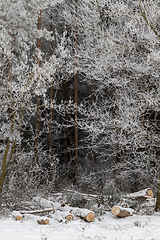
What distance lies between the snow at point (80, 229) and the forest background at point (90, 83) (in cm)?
130

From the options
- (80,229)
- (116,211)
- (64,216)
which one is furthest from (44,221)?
(116,211)

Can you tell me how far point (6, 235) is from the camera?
17.6ft

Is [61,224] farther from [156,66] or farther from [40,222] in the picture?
[156,66]

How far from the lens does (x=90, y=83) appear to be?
33.1 ft

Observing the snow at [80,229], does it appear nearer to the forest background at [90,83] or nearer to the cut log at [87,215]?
the cut log at [87,215]

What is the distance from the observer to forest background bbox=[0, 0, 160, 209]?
286 inches

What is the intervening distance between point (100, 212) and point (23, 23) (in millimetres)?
7658

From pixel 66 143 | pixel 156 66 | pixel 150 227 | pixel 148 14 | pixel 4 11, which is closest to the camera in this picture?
pixel 150 227

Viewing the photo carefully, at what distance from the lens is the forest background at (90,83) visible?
7262 mm

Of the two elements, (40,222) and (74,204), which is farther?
(74,204)

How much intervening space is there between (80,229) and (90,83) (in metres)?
5.55

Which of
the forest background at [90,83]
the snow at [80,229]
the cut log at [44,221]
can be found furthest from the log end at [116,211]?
the cut log at [44,221]

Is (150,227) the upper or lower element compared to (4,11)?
lower

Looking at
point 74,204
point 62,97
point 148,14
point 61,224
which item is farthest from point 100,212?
point 62,97
